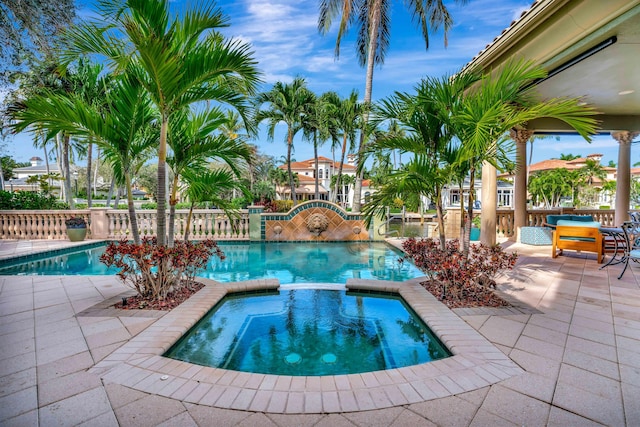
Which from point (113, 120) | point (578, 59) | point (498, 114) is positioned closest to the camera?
point (498, 114)

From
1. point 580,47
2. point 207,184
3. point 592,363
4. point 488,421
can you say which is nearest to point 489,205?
point 580,47

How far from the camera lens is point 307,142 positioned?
1875cm

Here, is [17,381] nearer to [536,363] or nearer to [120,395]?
[120,395]

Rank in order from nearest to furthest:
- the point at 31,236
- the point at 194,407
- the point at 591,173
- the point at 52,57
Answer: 1. the point at 194,407
2. the point at 52,57
3. the point at 31,236
4. the point at 591,173

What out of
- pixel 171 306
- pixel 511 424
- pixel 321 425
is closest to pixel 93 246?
→ pixel 171 306

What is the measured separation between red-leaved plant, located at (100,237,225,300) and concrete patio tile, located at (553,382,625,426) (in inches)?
154

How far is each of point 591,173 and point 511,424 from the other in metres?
35.4

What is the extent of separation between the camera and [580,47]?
504 centimetres

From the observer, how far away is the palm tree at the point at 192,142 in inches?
183

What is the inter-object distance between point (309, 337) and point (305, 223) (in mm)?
7474

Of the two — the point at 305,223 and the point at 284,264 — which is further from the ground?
the point at 305,223

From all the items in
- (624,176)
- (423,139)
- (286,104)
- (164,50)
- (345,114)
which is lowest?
(624,176)

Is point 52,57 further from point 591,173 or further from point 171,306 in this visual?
point 591,173

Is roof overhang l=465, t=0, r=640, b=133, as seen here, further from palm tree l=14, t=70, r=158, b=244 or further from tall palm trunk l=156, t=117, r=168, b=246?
palm tree l=14, t=70, r=158, b=244
